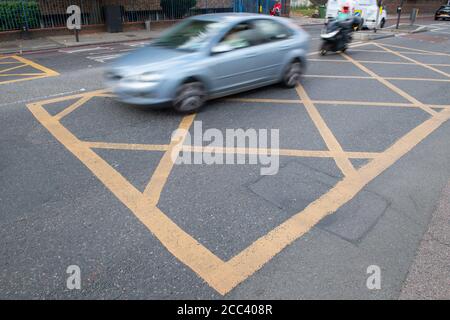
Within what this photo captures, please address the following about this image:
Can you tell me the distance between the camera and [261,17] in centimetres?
668

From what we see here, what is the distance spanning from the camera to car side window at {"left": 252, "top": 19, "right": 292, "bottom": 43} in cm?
662

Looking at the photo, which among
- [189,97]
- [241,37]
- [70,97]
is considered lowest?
[70,97]

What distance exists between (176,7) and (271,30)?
13.6 meters

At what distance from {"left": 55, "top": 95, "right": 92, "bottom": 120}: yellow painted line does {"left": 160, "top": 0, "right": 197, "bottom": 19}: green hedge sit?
1346 centimetres

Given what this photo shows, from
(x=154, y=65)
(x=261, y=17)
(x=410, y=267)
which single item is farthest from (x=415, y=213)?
(x=261, y=17)

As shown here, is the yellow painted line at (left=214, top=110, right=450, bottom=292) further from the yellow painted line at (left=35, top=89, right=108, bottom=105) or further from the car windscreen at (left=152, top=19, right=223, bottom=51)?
the yellow painted line at (left=35, top=89, right=108, bottom=105)

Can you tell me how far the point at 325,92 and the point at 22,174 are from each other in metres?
6.02

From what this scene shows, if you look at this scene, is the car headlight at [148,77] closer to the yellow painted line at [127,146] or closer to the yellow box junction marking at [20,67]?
the yellow painted line at [127,146]

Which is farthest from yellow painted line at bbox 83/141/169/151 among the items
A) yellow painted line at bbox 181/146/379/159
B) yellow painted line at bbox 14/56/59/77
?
yellow painted line at bbox 14/56/59/77

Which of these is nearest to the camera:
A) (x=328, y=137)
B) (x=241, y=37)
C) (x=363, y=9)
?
(x=328, y=137)

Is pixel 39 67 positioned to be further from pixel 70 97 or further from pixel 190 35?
pixel 190 35

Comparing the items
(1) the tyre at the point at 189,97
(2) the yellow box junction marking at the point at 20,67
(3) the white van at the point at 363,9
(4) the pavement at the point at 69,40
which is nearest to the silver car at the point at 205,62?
(1) the tyre at the point at 189,97

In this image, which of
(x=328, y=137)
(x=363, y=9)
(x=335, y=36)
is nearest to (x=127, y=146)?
(x=328, y=137)

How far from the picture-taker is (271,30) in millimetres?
6852
